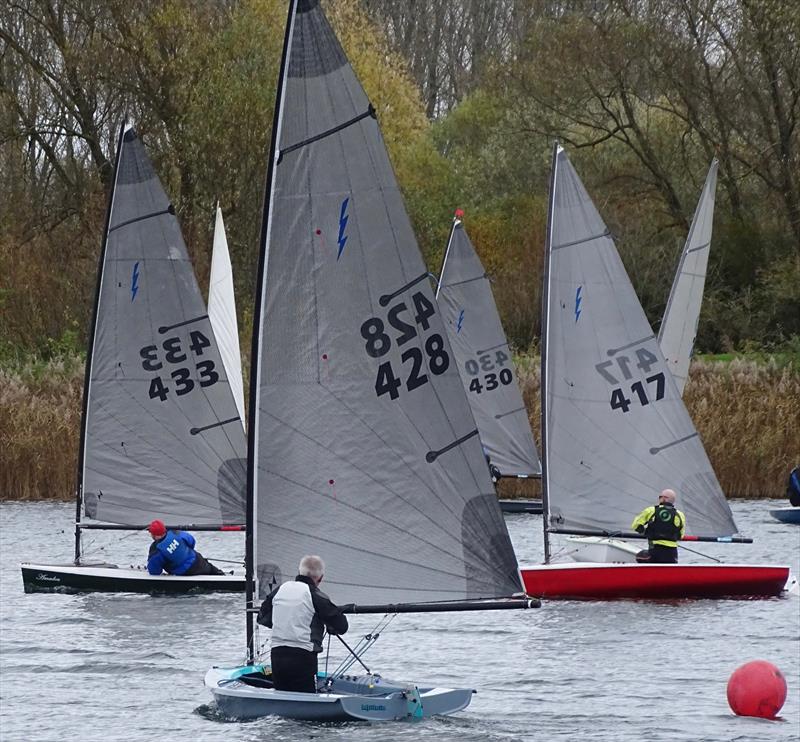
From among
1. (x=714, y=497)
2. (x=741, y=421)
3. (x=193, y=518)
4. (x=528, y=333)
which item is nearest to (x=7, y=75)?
(x=528, y=333)

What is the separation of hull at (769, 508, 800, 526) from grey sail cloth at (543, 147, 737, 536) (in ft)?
23.2

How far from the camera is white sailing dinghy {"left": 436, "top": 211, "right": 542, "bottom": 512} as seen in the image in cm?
2900

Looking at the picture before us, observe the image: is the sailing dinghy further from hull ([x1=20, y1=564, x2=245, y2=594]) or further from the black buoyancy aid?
hull ([x1=20, y1=564, x2=245, y2=594])

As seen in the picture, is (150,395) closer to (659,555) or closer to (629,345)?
(629,345)

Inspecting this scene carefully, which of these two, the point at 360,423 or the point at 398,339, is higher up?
the point at 398,339

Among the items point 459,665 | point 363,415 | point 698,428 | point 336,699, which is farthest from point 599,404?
point 698,428

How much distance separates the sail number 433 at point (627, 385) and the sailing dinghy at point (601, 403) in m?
0.01

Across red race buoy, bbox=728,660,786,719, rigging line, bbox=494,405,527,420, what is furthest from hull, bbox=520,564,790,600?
rigging line, bbox=494,405,527,420

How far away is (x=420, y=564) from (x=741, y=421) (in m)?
17.6

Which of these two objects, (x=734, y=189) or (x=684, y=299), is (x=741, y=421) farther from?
(x=734, y=189)

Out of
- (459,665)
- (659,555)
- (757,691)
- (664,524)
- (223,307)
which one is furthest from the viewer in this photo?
(223,307)

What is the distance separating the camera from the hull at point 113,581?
20.0 m

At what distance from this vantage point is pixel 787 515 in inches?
1082

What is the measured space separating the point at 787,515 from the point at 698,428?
2.65 metres
